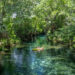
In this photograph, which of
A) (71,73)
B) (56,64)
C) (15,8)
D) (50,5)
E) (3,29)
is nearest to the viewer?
(71,73)

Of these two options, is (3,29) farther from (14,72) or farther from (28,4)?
(14,72)

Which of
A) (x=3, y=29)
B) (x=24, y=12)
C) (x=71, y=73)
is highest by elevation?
(x=24, y=12)

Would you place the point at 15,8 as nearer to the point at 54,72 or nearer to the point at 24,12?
the point at 24,12

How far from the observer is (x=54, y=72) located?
1370cm

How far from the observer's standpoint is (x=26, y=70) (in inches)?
567

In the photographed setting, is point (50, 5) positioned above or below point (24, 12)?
above

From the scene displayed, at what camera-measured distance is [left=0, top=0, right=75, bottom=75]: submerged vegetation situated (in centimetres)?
2294

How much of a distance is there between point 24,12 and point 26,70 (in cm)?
1022

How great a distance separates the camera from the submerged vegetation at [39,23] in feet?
75.3

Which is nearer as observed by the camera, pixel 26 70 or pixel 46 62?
pixel 26 70

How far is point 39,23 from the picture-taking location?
44281 millimetres

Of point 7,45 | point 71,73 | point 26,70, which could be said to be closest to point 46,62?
point 26,70

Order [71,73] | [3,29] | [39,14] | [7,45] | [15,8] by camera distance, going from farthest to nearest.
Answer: [39,14] → [7,45] → [3,29] → [15,8] → [71,73]

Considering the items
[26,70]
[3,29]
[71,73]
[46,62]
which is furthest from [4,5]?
[71,73]
